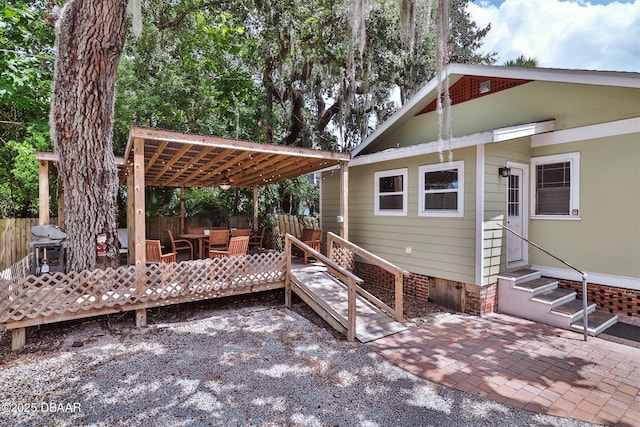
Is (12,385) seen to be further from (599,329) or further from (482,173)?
(599,329)

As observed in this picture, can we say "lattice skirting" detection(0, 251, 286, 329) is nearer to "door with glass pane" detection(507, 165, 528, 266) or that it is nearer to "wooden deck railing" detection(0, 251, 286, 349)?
"wooden deck railing" detection(0, 251, 286, 349)

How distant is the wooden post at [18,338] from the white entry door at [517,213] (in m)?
8.02

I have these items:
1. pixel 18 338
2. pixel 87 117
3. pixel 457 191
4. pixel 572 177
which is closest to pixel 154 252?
pixel 18 338

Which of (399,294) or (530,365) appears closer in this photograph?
(530,365)

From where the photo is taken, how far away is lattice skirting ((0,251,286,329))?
13.2ft

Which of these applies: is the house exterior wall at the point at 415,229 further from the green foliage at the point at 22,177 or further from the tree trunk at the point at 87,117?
the green foliage at the point at 22,177

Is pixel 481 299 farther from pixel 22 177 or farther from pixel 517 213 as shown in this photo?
pixel 22 177

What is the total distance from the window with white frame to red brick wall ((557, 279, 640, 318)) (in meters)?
3.60

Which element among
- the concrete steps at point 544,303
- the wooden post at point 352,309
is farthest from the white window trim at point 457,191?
the wooden post at point 352,309

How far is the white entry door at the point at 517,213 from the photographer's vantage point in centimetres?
625

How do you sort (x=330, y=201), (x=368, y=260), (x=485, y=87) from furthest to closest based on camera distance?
(x=330, y=201) → (x=485, y=87) → (x=368, y=260)

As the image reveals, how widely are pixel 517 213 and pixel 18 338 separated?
28.1ft

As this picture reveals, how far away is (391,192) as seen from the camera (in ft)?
24.4

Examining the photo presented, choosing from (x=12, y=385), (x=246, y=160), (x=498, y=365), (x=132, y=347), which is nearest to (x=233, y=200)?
(x=246, y=160)
